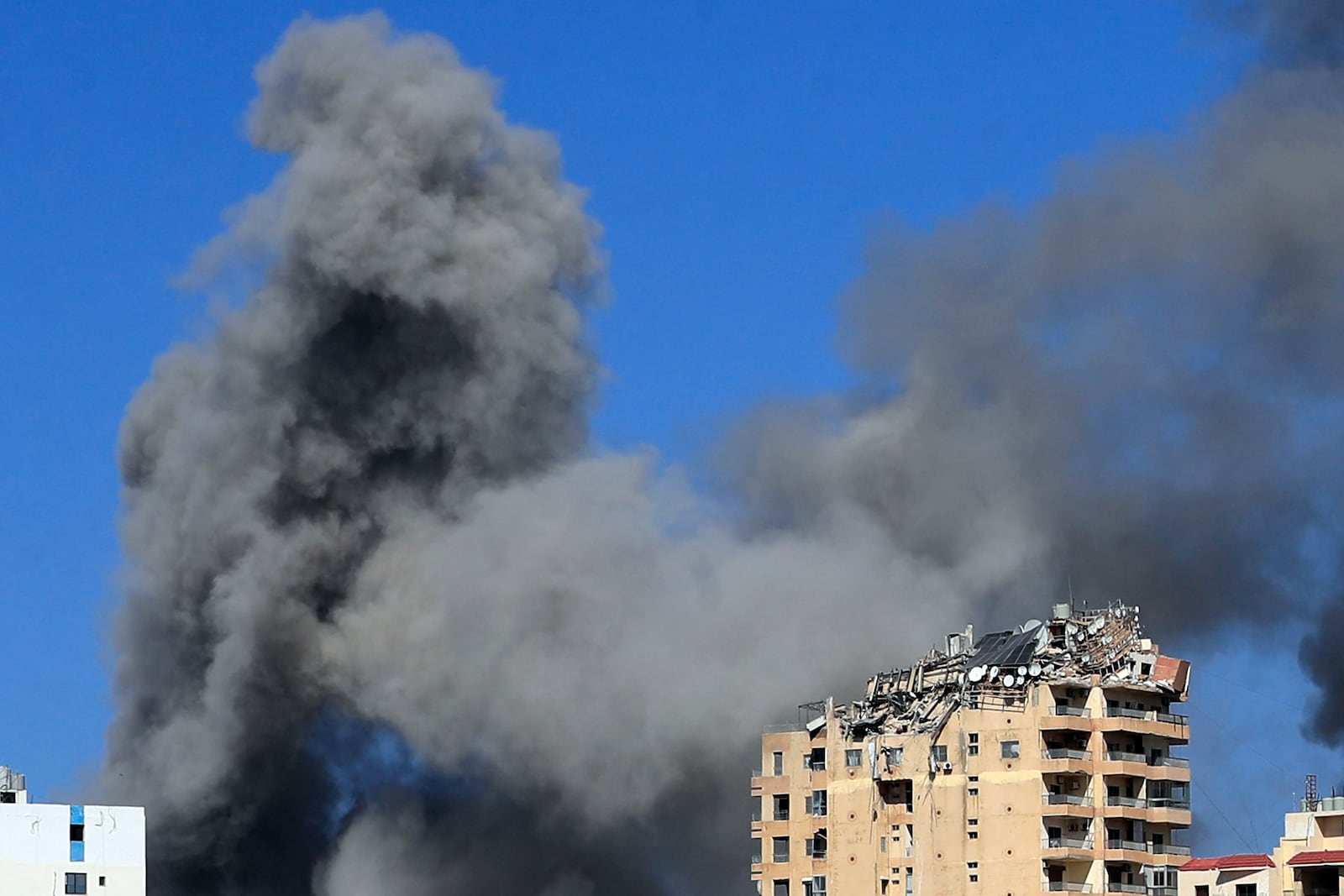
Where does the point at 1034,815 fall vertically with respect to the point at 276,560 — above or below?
below

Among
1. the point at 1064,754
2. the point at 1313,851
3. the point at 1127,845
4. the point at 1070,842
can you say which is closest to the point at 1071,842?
the point at 1070,842

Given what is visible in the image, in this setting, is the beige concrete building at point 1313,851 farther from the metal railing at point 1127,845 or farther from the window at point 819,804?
the window at point 819,804

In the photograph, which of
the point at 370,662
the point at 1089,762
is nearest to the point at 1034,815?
the point at 1089,762

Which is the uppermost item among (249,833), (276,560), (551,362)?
(551,362)

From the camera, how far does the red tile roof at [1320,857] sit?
220 ft

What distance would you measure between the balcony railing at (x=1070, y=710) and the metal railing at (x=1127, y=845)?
11.2 feet

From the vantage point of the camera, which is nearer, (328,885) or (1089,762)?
(1089,762)

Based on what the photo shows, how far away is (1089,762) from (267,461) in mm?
29780

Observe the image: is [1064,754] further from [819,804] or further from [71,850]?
[71,850]

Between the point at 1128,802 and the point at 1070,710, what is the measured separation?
9.48 ft

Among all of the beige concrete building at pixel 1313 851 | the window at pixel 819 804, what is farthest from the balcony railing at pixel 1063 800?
the window at pixel 819 804

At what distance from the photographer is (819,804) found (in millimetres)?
79125

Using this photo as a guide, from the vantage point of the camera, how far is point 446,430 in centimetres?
9056

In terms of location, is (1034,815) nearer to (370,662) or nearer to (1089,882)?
(1089,882)
